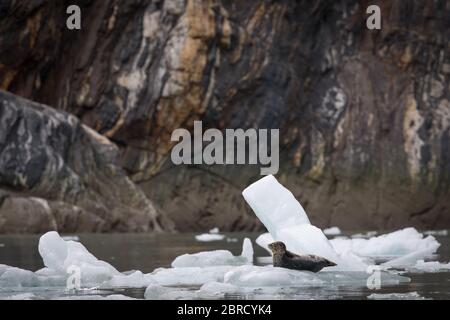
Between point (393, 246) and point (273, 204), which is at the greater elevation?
point (273, 204)

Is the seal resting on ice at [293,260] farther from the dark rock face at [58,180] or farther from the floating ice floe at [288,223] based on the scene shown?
the dark rock face at [58,180]

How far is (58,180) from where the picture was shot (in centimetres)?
3378

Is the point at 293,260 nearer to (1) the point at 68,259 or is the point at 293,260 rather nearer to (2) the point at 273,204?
(2) the point at 273,204

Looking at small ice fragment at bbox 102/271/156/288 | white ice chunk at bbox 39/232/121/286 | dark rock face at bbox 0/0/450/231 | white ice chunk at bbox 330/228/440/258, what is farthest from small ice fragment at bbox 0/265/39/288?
dark rock face at bbox 0/0/450/231

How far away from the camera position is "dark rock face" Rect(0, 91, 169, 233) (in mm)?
31469

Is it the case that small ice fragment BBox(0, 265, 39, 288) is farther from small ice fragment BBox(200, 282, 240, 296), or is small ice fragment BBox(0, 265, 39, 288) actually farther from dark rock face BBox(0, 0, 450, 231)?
dark rock face BBox(0, 0, 450, 231)

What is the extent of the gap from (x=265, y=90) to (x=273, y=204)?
3490cm

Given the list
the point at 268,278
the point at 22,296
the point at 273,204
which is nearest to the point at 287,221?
the point at 273,204

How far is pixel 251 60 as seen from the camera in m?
46.5

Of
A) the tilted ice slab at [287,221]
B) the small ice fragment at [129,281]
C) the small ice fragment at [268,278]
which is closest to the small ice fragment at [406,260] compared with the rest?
the tilted ice slab at [287,221]
